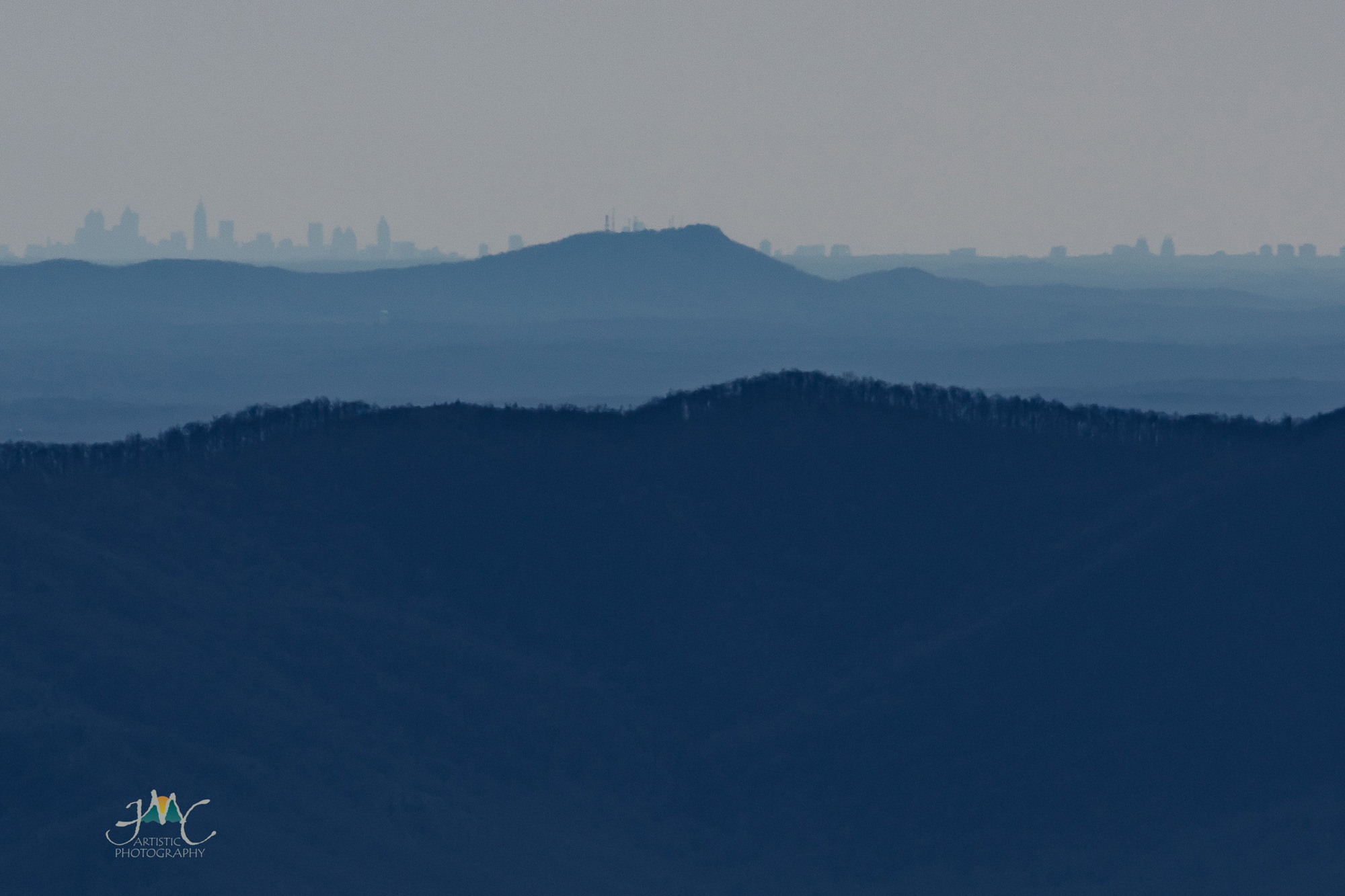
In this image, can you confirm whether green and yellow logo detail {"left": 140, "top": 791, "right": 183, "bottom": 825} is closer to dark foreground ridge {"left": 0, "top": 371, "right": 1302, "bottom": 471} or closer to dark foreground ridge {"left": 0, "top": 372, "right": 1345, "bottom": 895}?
dark foreground ridge {"left": 0, "top": 372, "right": 1345, "bottom": 895}

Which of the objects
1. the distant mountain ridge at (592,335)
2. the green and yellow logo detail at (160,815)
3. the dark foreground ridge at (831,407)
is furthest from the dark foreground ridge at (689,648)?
the distant mountain ridge at (592,335)

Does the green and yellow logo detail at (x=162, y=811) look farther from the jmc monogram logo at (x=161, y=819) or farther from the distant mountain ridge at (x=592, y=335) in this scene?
the distant mountain ridge at (x=592, y=335)

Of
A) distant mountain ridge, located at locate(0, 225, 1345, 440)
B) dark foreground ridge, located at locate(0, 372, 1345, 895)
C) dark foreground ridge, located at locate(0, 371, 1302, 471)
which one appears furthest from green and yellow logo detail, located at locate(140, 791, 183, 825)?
distant mountain ridge, located at locate(0, 225, 1345, 440)

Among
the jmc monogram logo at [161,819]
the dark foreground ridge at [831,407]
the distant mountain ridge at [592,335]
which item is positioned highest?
the distant mountain ridge at [592,335]

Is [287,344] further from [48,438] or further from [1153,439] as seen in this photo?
[1153,439]

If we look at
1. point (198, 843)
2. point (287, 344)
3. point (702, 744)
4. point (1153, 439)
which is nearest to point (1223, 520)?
point (1153, 439)

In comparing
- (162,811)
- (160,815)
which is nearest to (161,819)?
(160,815)

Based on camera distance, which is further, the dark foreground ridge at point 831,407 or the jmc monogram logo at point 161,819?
the dark foreground ridge at point 831,407
